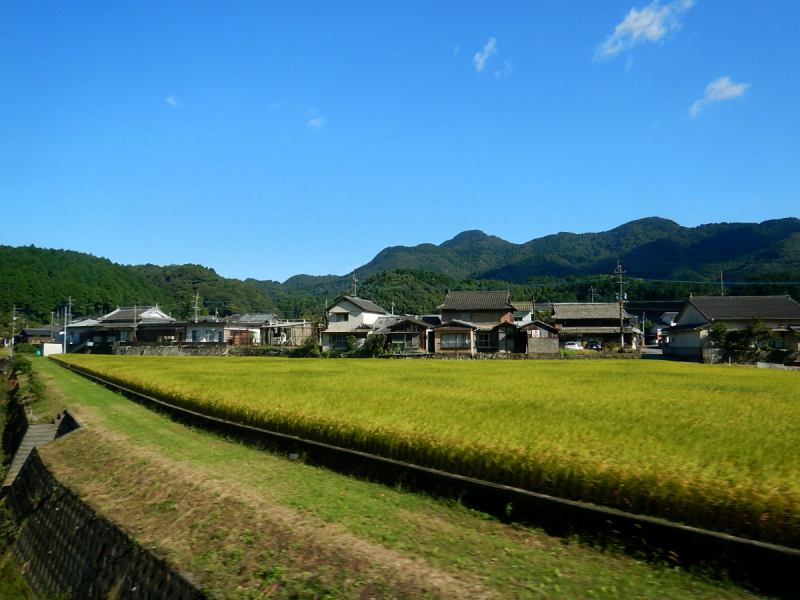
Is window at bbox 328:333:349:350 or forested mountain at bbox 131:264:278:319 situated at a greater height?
forested mountain at bbox 131:264:278:319

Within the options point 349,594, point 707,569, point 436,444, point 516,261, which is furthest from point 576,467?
point 516,261

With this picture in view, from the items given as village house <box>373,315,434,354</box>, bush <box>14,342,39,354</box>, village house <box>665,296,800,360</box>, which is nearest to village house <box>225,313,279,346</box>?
village house <box>373,315,434,354</box>

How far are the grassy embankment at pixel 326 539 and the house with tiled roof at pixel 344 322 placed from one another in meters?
40.7

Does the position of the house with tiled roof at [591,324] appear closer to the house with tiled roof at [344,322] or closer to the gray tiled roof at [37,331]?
the house with tiled roof at [344,322]

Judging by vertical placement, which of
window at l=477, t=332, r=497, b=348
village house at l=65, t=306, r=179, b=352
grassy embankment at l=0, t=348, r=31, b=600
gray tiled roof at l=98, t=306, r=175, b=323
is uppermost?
gray tiled roof at l=98, t=306, r=175, b=323

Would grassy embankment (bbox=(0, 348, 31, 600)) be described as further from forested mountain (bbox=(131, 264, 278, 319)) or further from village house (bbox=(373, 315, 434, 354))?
forested mountain (bbox=(131, 264, 278, 319))

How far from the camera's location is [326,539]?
6.09 m

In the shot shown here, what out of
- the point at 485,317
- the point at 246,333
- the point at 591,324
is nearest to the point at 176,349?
the point at 246,333

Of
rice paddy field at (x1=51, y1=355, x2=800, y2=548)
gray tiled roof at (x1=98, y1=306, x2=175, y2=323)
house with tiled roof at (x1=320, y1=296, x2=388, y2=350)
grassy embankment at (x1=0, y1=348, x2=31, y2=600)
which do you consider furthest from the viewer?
gray tiled roof at (x1=98, y1=306, x2=175, y2=323)

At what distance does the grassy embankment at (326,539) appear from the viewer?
193 inches

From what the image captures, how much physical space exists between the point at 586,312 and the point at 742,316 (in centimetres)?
1663

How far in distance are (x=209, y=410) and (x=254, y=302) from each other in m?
108

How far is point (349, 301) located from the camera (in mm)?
52594

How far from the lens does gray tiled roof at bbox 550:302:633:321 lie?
2308 inches
